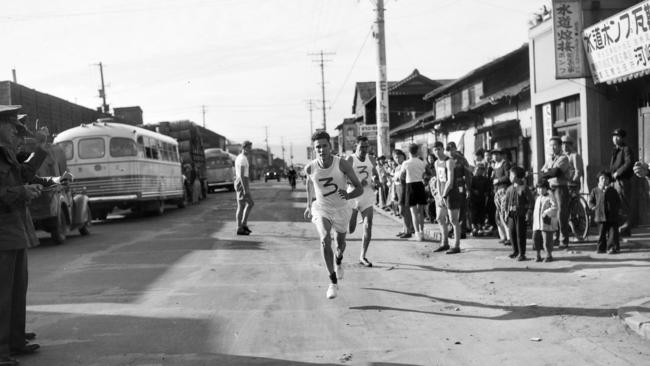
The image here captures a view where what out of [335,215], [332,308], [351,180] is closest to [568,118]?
[351,180]

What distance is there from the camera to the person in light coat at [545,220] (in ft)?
30.8

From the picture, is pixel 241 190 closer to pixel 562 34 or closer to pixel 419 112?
pixel 562 34

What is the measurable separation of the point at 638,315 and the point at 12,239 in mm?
5632

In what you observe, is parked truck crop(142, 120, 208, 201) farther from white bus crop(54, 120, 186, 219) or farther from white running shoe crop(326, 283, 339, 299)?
white running shoe crop(326, 283, 339, 299)

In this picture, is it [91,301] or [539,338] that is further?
[91,301]

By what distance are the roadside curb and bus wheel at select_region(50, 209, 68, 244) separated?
11586 mm

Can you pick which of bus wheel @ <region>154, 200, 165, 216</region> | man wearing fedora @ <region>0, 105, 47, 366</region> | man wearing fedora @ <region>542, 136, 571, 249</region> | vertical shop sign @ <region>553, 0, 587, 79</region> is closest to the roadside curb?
man wearing fedora @ <region>542, 136, 571, 249</region>

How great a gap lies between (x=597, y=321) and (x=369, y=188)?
190 inches

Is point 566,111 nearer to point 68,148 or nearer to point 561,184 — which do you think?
point 561,184

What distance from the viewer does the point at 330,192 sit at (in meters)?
7.80

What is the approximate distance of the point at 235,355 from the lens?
17.6 feet

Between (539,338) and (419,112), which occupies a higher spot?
(419,112)

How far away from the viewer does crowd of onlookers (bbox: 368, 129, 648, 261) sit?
9656mm

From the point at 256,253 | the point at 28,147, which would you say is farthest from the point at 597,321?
the point at 28,147
